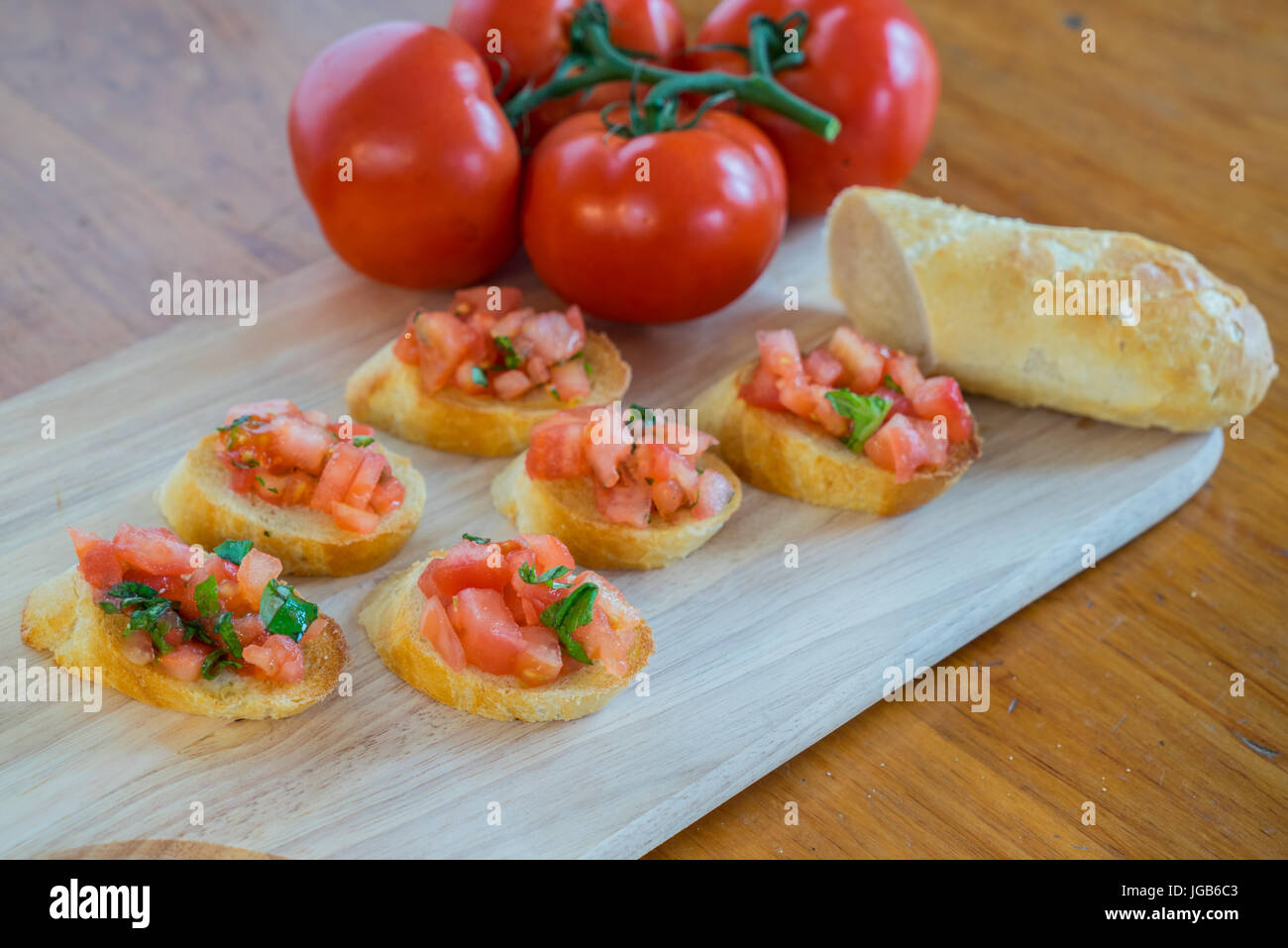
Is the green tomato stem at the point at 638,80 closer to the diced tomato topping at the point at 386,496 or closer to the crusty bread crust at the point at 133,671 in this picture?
the diced tomato topping at the point at 386,496

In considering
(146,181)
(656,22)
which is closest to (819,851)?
(656,22)

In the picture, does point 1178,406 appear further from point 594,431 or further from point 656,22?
point 656,22

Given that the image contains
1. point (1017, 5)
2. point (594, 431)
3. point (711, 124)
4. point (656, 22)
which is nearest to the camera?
point (594, 431)

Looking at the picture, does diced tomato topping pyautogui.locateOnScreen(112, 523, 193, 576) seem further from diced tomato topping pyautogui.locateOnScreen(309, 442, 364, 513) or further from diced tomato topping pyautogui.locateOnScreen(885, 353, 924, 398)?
diced tomato topping pyautogui.locateOnScreen(885, 353, 924, 398)

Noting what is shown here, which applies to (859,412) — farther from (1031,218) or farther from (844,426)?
(1031,218)

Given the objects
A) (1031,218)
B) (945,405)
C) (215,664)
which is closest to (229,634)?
(215,664)

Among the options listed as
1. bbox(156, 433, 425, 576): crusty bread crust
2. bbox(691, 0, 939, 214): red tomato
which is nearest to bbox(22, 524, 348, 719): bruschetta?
bbox(156, 433, 425, 576): crusty bread crust
